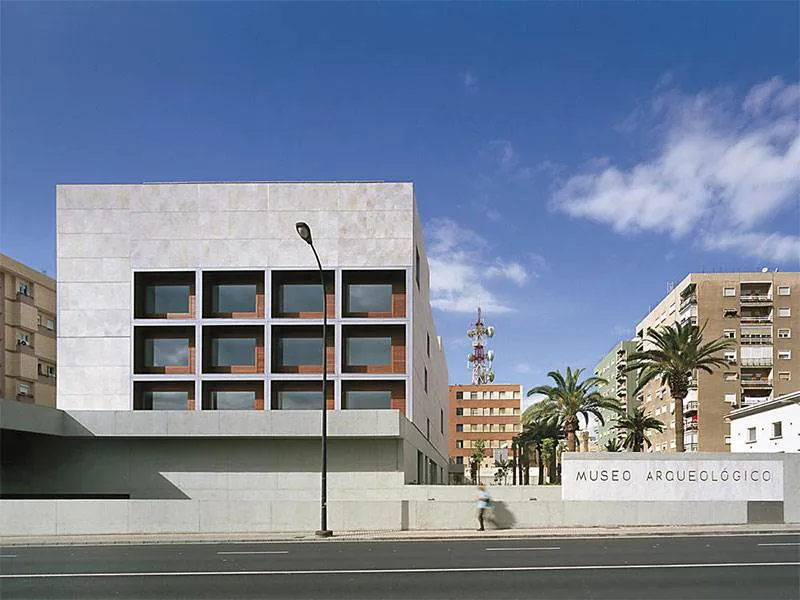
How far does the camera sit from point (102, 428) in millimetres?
34125

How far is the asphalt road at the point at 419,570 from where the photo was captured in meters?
12.6

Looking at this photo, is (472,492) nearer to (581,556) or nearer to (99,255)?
(581,556)

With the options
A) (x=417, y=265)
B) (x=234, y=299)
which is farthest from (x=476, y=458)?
(x=234, y=299)

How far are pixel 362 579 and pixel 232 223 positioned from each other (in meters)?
28.6

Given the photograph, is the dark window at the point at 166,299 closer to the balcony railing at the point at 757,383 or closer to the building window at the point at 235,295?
the building window at the point at 235,295

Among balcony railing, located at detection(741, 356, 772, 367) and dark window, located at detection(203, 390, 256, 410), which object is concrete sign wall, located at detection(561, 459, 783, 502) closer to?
dark window, located at detection(203, 390, 256, 410)

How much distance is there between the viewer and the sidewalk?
73.7ft

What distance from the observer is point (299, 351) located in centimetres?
4038

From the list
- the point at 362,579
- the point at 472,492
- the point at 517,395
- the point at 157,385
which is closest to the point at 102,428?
the point at 157,385

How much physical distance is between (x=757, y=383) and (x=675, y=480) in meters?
62.9

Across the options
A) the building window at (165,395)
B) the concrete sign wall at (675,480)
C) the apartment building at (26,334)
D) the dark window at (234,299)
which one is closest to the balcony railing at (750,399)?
the concrete sign wall at (675,480)

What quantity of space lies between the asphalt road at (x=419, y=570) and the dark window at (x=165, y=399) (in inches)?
735

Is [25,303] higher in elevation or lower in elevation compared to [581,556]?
higher

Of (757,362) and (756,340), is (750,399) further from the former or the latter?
(756,340)
